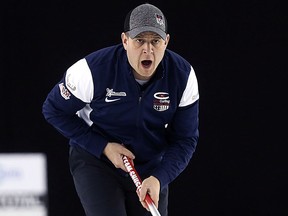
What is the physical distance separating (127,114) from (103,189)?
27cm

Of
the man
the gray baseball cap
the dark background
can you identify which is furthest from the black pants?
the dark background

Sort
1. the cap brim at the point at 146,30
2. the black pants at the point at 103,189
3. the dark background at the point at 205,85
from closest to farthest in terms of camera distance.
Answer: the cap brim at the point at 146,30 → the black pants at the point at 103,189 → the dark background at the point at 205,85

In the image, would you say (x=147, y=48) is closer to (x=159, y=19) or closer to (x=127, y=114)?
(x=159, y=19)

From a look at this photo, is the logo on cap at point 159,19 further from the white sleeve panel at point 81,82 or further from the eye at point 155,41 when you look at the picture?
the white sleeve panel at point 81,82

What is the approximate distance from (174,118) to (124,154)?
0.80 ft

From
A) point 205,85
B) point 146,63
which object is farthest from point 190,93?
point 205,85

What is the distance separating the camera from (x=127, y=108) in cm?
328

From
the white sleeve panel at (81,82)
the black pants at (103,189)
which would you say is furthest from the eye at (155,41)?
the black pants at (103,189)

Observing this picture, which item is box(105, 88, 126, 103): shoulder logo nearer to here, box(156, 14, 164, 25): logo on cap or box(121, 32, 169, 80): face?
box(121, 32, 169, 80): face

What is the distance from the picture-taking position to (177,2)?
4.29m

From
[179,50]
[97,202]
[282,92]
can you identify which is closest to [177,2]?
[179,50]

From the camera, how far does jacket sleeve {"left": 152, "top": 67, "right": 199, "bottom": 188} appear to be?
3.29 metres

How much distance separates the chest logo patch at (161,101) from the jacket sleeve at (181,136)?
0.06 m

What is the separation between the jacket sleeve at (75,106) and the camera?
127 inches
